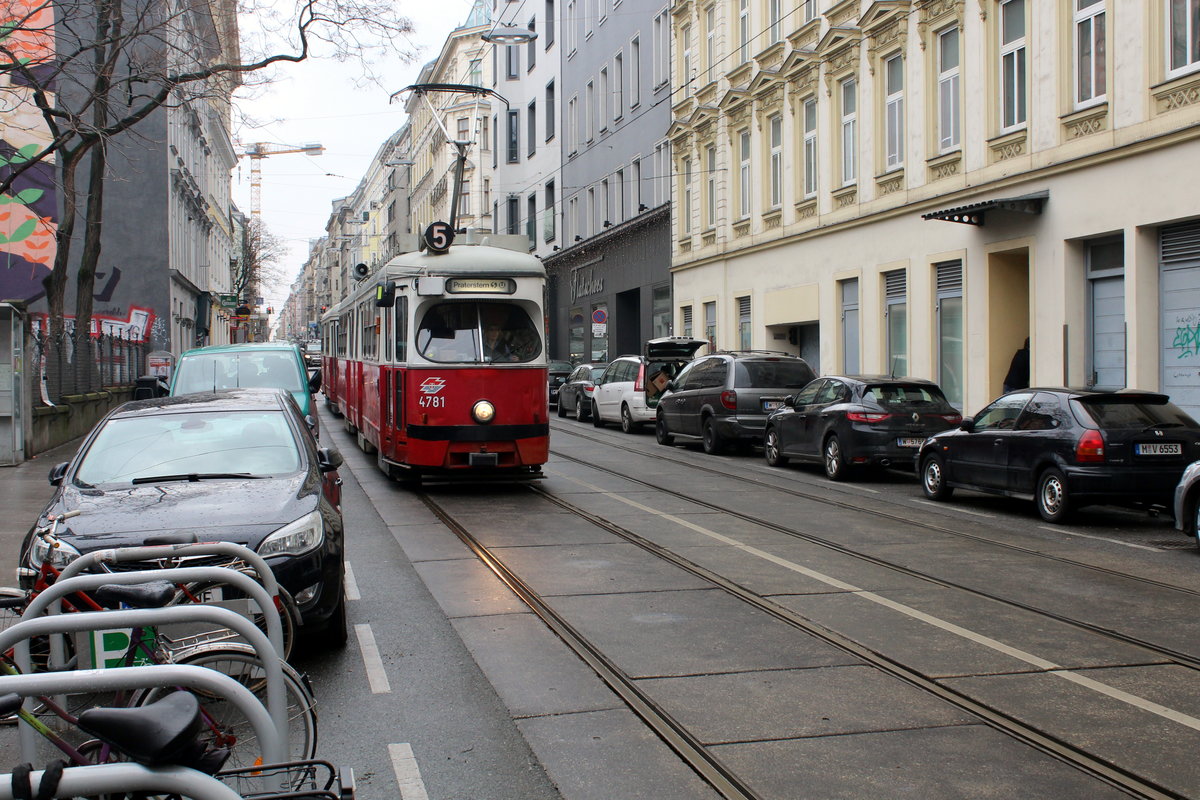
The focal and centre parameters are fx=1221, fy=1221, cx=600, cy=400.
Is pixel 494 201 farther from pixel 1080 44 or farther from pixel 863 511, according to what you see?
pixel 863 511

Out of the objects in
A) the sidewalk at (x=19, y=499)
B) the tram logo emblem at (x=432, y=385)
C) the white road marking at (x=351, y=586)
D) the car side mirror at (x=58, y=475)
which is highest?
the tram logo emblem at (x=432, y=385)

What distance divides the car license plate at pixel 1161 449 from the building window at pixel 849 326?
13.8m

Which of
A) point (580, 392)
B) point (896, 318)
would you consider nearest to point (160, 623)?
point (896, 318)

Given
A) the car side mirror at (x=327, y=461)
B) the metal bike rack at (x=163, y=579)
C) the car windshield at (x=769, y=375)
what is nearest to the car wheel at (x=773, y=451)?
the car windshield at (x=769, y=375)

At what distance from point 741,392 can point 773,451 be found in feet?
6.40

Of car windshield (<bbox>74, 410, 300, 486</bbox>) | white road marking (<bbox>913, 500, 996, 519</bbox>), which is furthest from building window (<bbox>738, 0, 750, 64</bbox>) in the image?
car windshield (<bbox>74, 410, 300, 486</bbox>)

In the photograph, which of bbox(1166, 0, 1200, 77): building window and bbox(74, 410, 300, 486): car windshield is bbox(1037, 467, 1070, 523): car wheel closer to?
bbox(1166, 0, 1200, 77): building window

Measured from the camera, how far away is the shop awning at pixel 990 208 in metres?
19.3

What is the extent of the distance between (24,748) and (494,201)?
198 feet

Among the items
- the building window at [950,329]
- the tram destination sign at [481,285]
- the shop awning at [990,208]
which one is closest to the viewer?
the tram destination sign at [481,285]

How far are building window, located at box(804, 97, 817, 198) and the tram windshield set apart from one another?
14442 millimetres

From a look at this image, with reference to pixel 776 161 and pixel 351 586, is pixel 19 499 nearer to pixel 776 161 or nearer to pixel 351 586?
pixel 351 586

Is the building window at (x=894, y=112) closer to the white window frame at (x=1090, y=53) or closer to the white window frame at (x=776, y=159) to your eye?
the white window frame at (x=776, y=159)

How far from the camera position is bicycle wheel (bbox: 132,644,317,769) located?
11.3ft
